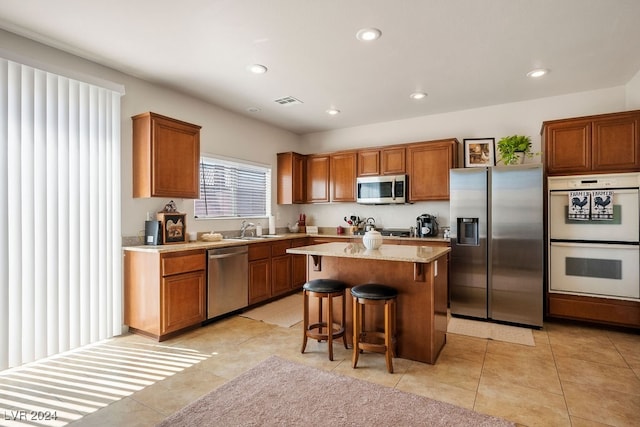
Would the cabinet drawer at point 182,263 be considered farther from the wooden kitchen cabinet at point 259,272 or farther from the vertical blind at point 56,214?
the wooden kitchen cabinet at point 259,272

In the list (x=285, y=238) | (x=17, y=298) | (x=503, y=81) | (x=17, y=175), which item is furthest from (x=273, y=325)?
(x=503, y=81)

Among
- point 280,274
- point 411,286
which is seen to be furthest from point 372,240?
point 280,274

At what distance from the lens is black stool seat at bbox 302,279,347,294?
110 inches

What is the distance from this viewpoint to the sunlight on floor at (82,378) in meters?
2.08

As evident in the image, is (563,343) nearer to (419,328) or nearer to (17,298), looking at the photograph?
(419,328)

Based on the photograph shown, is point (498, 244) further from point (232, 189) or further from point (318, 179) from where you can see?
point (232, 189)

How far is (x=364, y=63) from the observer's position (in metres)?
3.30

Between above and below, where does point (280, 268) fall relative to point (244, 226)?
below

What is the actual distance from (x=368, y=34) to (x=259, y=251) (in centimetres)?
A: 296

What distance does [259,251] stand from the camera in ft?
14.6

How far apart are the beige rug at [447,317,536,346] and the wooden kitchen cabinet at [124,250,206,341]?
9.37 ft

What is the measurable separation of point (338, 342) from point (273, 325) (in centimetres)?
91

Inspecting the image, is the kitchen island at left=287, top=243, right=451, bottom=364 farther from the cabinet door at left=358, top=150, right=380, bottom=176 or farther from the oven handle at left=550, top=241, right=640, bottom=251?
the cabinet door at left=358, top=150, right=380, bottom=176

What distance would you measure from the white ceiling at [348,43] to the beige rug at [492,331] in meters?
2.84
